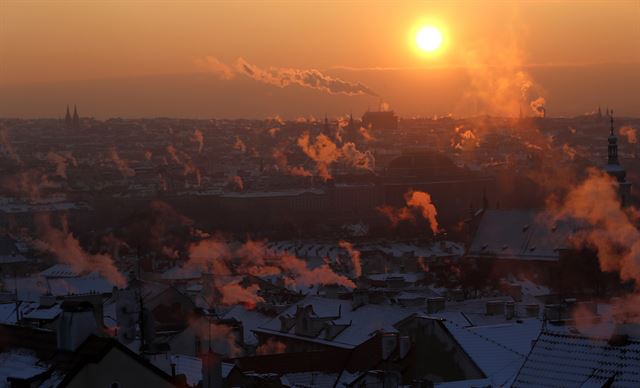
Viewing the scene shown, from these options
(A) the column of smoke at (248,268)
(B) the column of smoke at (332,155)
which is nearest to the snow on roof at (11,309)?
(A) the column of smoke at (248,268)

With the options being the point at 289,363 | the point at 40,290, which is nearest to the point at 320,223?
the point at 40,290

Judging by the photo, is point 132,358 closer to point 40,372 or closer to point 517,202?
point 40,372

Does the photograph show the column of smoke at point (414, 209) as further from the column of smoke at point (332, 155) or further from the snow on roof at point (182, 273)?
the snow on roof at point (182, 273)

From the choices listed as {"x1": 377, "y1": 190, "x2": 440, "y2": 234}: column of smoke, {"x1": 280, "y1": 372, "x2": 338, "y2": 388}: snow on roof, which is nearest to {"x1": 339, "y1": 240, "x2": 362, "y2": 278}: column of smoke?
{"x1": 377, "y1": 190, "x2": 440, "y2": 234}: column of smoke

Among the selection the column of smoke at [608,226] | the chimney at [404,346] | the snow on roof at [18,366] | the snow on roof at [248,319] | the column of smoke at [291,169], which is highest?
the snow on roof at [18,366]

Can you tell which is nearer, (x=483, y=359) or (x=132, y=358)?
(x=132, y=358)

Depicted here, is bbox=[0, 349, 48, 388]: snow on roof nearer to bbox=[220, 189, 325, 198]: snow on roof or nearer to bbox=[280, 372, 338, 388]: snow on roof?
bbox=[280, 372, 338, 388]: snow on roof
